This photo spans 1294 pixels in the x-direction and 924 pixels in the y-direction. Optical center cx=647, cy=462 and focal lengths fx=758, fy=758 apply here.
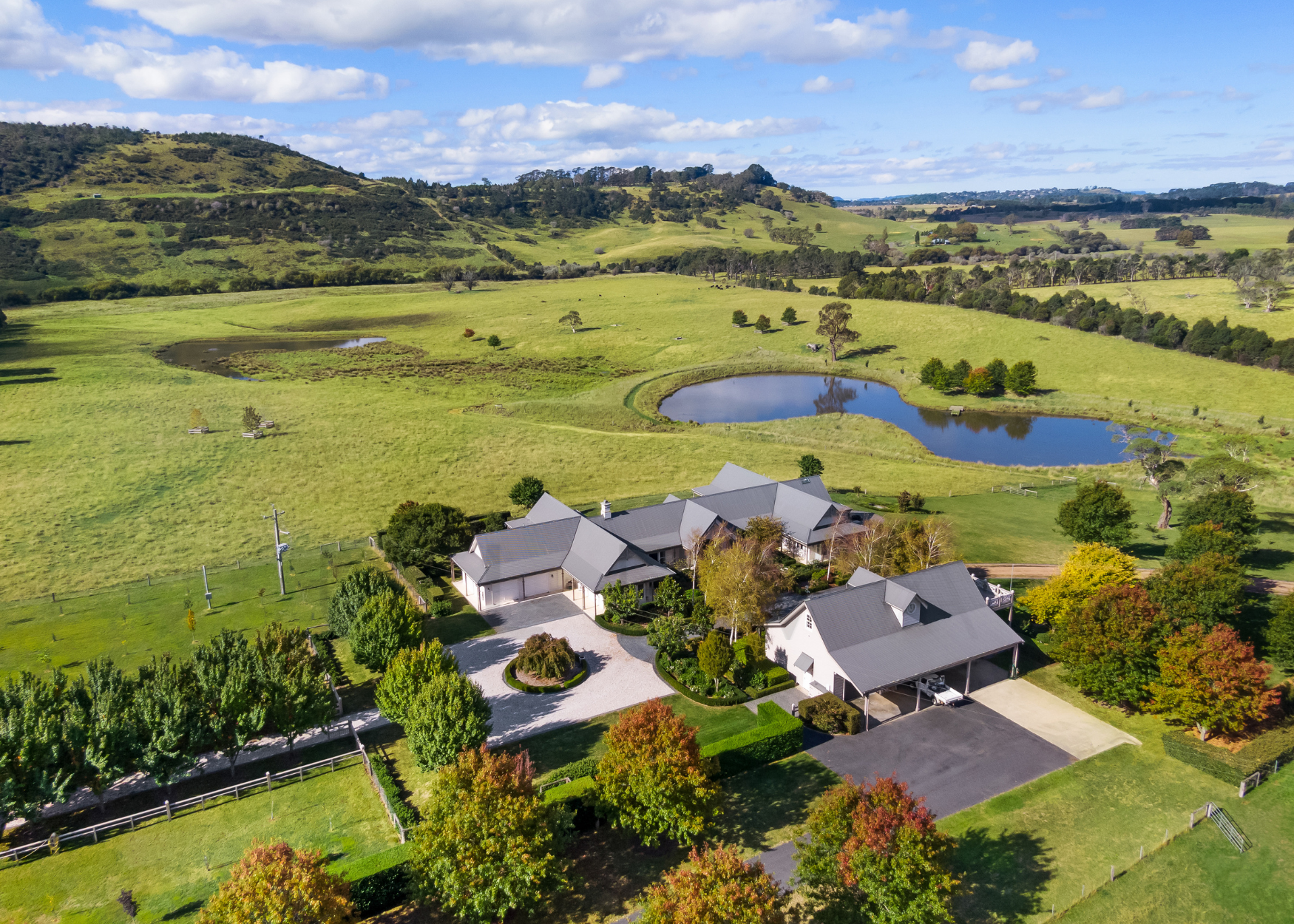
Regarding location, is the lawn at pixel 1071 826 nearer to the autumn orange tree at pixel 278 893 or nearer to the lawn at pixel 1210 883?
the lawn at pixel 1210 883

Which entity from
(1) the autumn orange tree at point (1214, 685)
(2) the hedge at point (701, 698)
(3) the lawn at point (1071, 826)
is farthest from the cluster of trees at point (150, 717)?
(1) the autumn orange tree at point (1214, 685)

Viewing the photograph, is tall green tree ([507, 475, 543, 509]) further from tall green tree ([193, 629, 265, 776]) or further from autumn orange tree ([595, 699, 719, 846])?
autumn orange tree ([595, 699, 719, 846])

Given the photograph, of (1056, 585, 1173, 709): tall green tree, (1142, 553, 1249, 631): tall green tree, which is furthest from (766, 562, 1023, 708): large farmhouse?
(1142, 553, 1249, 631): tall green tree

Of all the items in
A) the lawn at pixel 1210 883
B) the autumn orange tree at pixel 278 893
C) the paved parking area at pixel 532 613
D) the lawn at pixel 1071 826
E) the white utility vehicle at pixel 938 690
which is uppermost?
the autumn orange tree at pixel 278 893

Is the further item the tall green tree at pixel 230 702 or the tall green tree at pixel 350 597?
the tall green tree at pixel 350 597

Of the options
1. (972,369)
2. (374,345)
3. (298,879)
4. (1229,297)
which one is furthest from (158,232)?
(1229,297)

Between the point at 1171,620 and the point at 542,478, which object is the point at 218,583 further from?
the point at 1171,620

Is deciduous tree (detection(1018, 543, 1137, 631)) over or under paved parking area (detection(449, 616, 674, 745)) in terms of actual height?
over
